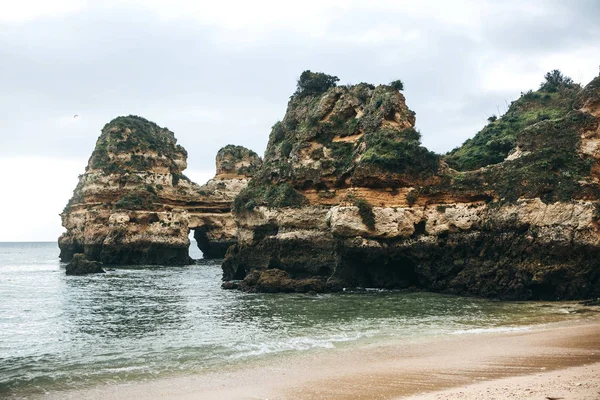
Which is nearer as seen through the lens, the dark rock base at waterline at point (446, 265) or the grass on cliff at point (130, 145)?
the dark rock base at waterline at point (446, 265)

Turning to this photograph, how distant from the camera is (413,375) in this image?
13.5 m

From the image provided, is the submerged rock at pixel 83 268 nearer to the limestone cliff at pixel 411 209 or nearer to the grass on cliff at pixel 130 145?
the limestone cliff at pixel 411 209

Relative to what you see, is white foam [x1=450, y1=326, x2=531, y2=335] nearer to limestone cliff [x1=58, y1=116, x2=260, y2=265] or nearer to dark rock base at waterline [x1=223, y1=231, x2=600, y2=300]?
dark rock base at waterline [x1=223, y1=231, x2=600, y2=300]

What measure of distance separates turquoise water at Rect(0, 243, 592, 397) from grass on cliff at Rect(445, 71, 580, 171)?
721 inches

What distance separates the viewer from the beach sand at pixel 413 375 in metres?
11.8

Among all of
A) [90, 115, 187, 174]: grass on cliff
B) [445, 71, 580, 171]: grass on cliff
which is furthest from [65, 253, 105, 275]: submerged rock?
[445, 71, 580, 171]: grass on cliff

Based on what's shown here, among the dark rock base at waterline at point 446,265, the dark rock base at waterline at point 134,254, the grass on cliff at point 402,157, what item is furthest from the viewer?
the dark rock base at waterline at point 134,254

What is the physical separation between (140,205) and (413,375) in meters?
55.3

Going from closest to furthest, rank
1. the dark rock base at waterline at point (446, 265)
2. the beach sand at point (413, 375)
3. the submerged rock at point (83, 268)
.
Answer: the beach sand at point (413, 375) < the dark rock base at waterline at point (446, 265) < the submerged rock at point (83, 268)

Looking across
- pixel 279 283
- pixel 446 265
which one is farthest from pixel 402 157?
pixel 279 283

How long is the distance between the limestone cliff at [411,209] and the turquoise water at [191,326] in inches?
97.0

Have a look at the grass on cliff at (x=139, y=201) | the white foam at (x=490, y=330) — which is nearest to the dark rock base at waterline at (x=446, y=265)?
the white foam at (x=490, y=330)

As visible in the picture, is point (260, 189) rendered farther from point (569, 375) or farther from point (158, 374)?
point (569, 375)

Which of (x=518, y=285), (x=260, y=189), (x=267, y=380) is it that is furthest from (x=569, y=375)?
(x=260, y=189)
